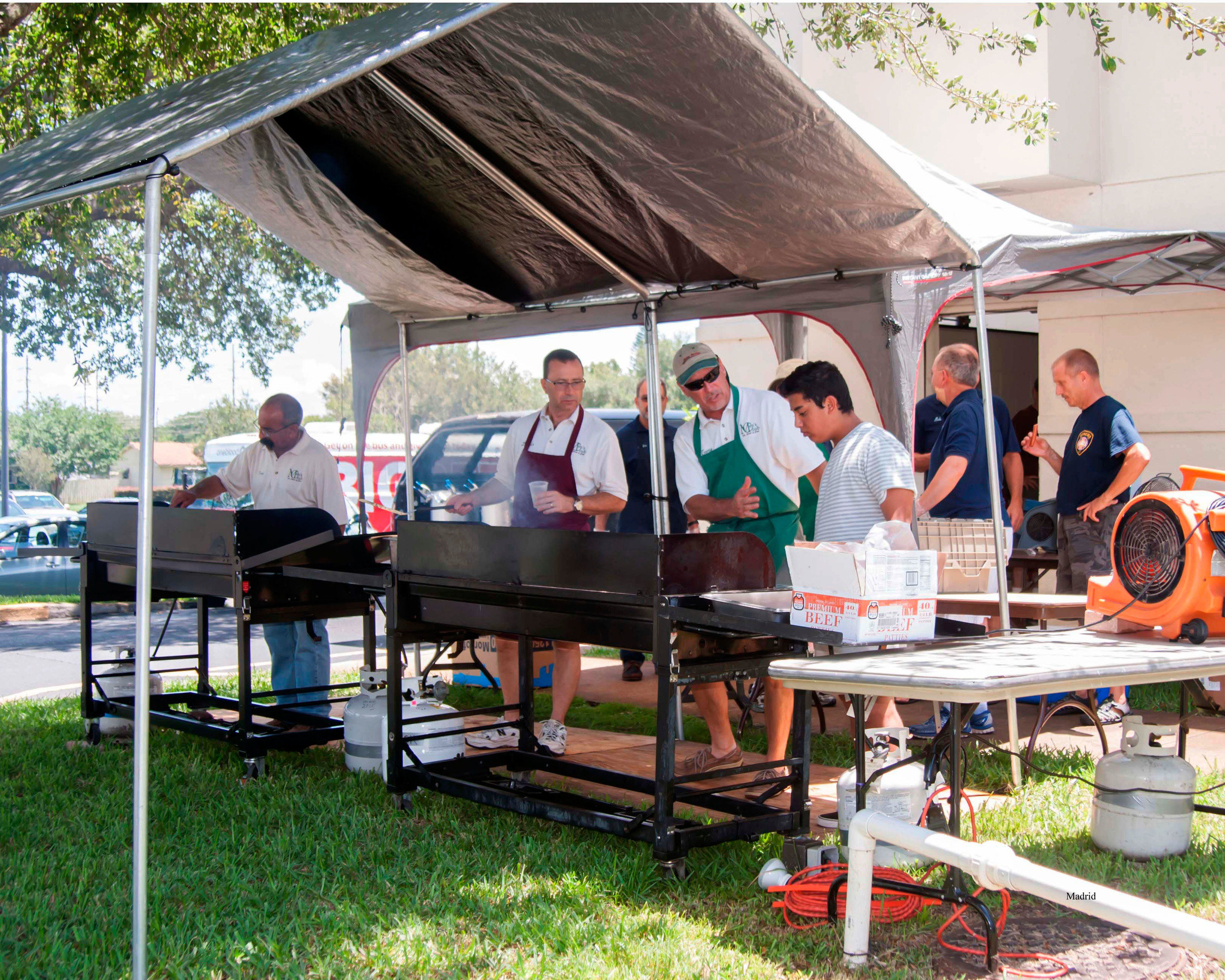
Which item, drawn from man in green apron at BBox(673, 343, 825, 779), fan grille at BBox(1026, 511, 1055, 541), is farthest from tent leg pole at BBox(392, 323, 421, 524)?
fan grille at BBox(1026, 511, 1055, 541)

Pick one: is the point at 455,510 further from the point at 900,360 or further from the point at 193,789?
the point at 900,360

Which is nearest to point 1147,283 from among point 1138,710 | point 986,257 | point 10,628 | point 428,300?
point 1138,710

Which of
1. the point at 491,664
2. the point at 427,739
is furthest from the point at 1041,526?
the point at 427,739

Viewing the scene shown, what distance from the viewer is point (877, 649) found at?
10.9ft

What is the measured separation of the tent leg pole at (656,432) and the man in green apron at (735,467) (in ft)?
2.18

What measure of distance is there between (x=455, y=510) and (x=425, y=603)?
1.38m

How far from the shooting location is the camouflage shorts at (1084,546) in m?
6.31

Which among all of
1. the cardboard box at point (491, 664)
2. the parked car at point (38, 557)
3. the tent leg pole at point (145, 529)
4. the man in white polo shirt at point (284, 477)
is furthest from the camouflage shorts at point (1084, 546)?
the parked car at point (38, 557)

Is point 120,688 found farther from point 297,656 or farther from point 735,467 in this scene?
point 735,467

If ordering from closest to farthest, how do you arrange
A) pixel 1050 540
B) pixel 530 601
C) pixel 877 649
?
pixel 877 649
pixel 530 601
pixel 1050 540

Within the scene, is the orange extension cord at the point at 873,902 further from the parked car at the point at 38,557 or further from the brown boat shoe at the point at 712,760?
the parked car at the point at 38,557

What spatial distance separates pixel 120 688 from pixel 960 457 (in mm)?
4491

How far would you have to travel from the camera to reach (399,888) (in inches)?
148

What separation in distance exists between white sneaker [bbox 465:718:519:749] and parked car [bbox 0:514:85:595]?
210 centimetres
